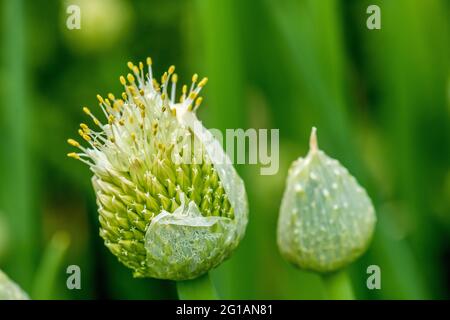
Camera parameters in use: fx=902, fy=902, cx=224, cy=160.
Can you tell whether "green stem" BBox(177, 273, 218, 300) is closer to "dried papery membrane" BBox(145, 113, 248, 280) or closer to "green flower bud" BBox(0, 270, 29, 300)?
"dried papery membrane" BBox(145, 113, 248, 280)

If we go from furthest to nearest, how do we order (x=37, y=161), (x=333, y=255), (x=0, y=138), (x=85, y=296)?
(x=37, y=161) < (x=0, y=138) < (x=85, y=296) < (x=333, y=255)

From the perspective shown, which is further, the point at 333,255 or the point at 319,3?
the point at 319,3

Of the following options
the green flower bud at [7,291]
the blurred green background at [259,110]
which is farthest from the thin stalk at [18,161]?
the green flower bud at [7,291]

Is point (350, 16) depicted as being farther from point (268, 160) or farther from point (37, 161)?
point (37, 161)

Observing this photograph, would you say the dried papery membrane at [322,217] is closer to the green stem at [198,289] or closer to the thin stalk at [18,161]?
the green stem at [198,289]

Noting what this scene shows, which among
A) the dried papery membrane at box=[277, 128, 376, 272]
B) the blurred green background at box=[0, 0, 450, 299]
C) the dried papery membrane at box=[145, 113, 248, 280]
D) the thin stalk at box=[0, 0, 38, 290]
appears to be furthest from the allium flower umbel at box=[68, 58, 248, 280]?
the thin stalk at box=[0, 0, 38, 290]

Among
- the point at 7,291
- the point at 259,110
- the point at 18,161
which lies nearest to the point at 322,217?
the point at 7,291
